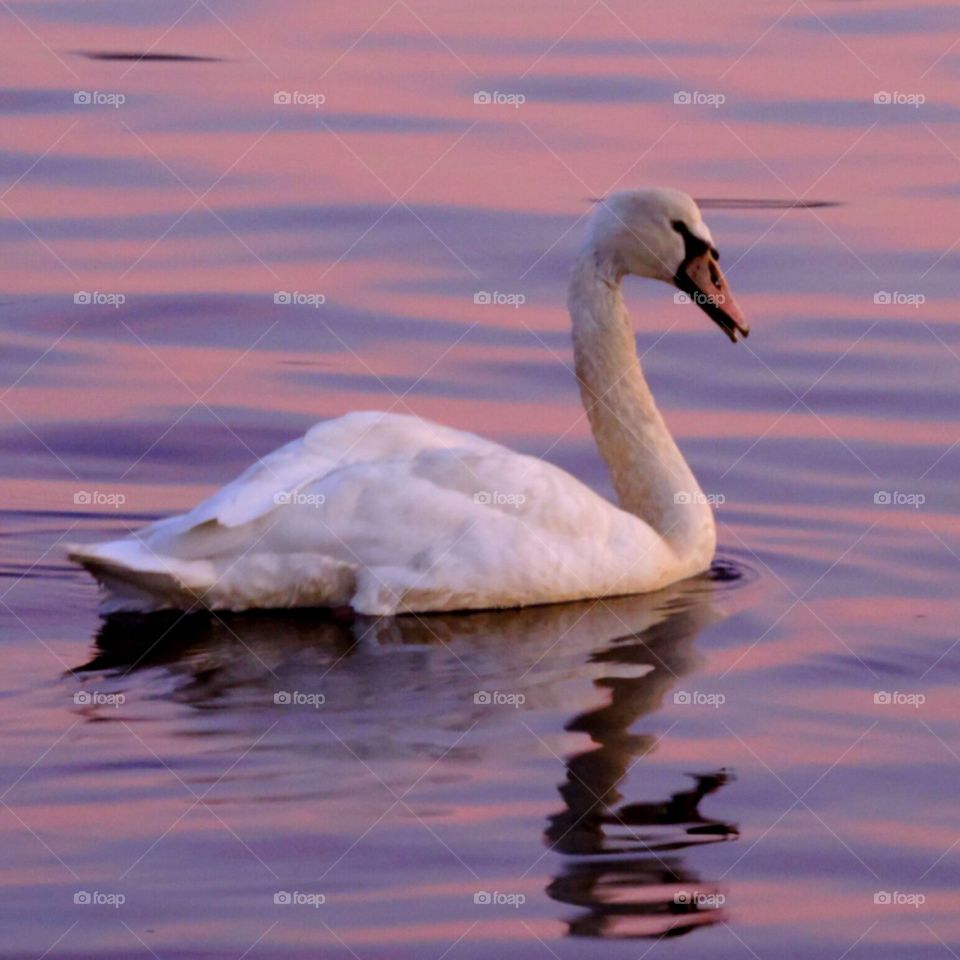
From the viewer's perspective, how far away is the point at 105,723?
31.0 feet

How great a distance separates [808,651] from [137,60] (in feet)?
44.2

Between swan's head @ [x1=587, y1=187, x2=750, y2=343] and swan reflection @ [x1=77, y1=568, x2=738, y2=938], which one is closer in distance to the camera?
swan reflection @ [x1=77, y1=568, x2=738, y2=938]

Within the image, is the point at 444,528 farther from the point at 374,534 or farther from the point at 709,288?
the point at 709,288

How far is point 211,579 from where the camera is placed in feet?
35.2

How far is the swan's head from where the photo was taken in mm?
12281

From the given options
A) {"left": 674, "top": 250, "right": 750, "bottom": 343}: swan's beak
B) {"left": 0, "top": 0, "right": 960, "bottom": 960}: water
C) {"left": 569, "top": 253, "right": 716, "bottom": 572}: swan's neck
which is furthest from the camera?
{"left": 674, "top": 250, "right": 750, "bottom": 343}: swan's beak

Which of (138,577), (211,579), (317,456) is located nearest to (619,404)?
(317,456)

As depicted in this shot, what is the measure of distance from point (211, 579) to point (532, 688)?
1475 millimetres

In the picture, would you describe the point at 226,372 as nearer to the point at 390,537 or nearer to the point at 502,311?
the point at 502,311

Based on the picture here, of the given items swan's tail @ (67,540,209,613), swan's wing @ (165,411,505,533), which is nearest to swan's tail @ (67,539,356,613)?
swan's tail @ (67,540,209,613)

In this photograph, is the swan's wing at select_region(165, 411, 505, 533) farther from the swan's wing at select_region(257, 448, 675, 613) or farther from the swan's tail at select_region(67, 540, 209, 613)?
the swan's tail at select_region(67, 540, 209, 613)

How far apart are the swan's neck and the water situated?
1.57 ft

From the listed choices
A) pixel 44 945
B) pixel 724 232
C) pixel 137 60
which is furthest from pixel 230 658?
pixel 137 60

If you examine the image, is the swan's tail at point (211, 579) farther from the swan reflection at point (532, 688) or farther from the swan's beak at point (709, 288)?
the swan's beak at point (709, 288)
